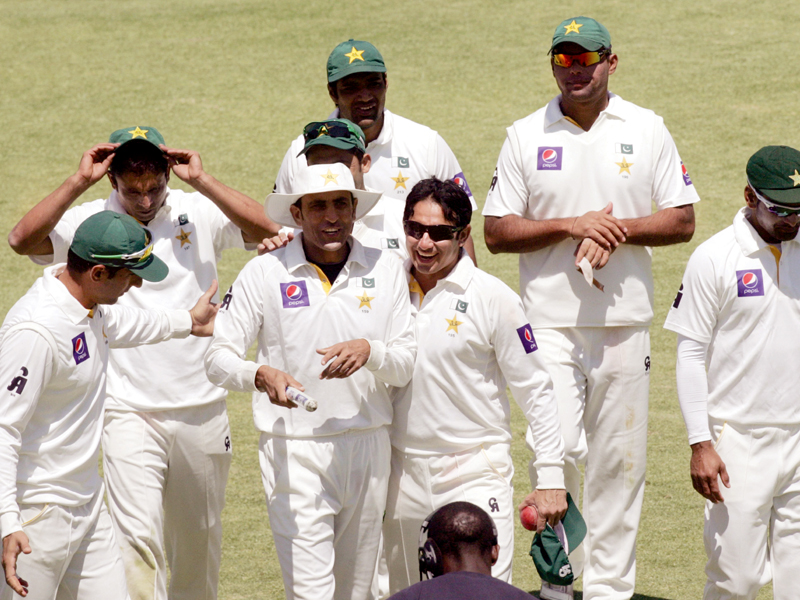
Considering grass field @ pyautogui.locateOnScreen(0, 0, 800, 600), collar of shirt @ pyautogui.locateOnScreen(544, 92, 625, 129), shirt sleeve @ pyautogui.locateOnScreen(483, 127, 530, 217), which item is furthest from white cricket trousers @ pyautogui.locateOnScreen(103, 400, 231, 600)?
grass field @ pyautogui.locateOnScreen(0, 0, 800, 600)

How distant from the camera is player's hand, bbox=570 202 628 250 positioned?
5.21 m

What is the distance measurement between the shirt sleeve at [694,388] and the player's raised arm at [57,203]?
2.69 metres

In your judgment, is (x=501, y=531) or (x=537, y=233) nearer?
(x=501, y=531)

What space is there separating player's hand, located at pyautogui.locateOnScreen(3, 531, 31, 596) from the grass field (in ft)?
21.8

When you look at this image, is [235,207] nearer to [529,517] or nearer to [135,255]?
[135,255]

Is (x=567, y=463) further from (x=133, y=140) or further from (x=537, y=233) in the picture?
(x=133, y=140)

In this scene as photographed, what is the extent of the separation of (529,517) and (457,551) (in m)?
1.32

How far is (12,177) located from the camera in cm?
1298

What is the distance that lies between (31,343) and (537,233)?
2328 millimetres

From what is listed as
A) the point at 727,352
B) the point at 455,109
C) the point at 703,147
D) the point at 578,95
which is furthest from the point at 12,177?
the point at 727,352

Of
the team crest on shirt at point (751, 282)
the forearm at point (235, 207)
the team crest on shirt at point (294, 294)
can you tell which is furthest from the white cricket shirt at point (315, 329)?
the team crest on shirt at point (751, 282)

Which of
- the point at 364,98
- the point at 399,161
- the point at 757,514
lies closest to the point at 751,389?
the point at 757,514

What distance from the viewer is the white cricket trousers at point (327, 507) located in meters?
4.55

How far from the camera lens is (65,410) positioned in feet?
14.5
